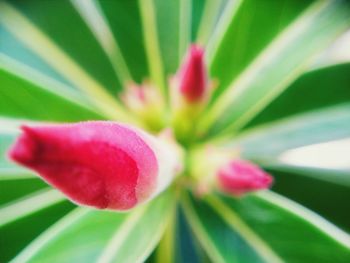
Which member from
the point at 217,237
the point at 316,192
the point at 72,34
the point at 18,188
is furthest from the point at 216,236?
the point at 72,34

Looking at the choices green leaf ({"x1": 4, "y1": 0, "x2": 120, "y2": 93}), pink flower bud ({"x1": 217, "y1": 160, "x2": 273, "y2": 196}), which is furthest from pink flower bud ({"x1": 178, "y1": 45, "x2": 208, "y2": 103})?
green leaf ({"x1": 4, "y1": 0, "x2": 120, "y2": 93})

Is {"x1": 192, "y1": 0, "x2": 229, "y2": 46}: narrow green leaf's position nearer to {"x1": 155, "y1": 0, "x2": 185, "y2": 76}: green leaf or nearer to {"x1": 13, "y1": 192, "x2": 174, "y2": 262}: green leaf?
{"x1": 155, "y1": 0, "x2": 185, "y2": 76}: green leaf

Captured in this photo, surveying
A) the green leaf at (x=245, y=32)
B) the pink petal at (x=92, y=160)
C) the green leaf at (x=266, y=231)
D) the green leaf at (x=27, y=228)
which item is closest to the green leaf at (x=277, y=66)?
the green leaf at (x=245, y=32)

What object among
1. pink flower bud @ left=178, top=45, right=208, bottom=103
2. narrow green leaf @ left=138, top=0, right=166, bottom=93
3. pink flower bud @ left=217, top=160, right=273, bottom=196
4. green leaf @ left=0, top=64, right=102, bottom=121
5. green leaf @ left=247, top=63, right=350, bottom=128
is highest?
narrow green leaf @ left=138, top=0, right=166, bottom=93

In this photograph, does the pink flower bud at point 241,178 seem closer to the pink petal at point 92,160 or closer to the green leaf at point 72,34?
the pink petal at point 92,160

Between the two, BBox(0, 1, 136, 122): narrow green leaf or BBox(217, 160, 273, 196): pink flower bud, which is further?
BBox(0, 1, 136, 122): narrow green leaf

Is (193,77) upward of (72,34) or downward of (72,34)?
downward

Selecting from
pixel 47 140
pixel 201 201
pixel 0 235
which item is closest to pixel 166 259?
pixel 201 201

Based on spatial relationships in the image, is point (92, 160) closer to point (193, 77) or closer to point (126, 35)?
point (193, 77)
